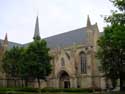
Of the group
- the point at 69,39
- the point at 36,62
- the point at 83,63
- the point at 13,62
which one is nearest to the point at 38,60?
the point at 36,62

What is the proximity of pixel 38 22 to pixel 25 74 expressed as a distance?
4305 cm

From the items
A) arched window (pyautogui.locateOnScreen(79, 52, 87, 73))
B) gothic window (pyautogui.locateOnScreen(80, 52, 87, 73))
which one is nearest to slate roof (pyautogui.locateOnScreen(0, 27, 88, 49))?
arched window (pyautogui.locateOnScreen(79, 52, 87, 73))

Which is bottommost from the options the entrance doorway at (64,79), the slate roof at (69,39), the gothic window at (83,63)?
the entrance doorway at (64,79)

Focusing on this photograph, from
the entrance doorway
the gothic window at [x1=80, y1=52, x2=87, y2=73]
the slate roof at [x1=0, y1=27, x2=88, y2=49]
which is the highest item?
the slate roof at [x1=0, y1=27, x2=88, y2=49]

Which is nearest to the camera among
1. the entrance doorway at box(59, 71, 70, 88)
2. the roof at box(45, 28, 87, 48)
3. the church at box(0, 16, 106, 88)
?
the church at box(0, 16, 106, 88)

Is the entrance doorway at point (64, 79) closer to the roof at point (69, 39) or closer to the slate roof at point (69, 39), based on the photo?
the slate roof at point (69, 39)

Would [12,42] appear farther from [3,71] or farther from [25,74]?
[25,74]

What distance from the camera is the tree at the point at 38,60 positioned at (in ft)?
161

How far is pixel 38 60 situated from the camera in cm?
4966

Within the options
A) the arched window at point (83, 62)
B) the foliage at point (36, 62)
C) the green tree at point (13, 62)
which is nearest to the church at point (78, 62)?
the arched window at point (83, 62)

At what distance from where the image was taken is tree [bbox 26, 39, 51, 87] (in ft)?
161

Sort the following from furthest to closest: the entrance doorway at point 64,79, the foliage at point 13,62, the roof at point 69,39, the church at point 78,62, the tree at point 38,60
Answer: the roof at point 69,39 < the entrance doorway at point 64,79 < the foliage at point 13,62 < the church at point 78,62 < the tree at point 38,60

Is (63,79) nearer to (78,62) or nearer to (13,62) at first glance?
(78,62)

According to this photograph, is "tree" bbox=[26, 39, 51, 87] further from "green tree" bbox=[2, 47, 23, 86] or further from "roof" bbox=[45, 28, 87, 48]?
"roof" bbox=[45, 28, 87, 48]
